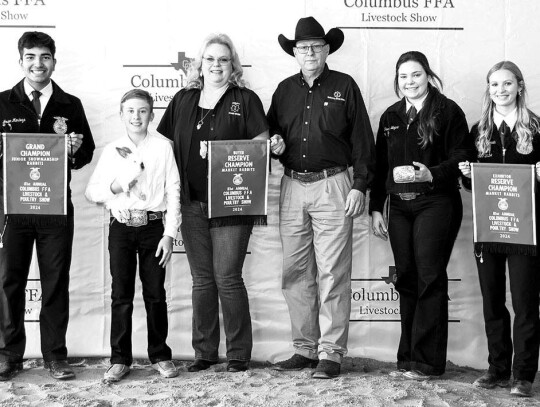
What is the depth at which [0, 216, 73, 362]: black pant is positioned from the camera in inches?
146

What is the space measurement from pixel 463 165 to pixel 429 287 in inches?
24.6

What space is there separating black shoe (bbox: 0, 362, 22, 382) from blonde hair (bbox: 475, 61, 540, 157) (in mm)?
2554

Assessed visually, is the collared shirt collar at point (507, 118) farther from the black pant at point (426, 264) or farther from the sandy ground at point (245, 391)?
the sandy ground at point (245, 391)

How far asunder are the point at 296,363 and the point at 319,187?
940 millimetres

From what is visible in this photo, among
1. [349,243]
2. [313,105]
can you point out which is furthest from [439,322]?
[313,105]

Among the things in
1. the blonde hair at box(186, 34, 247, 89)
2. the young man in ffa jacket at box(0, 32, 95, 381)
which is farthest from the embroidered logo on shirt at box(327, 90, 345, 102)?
the young man in ffa jacket at box(0, 32, 95, 381)

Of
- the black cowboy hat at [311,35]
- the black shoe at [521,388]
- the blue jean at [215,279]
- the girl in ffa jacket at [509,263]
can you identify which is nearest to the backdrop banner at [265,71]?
the black cowboy hat at [311,35]

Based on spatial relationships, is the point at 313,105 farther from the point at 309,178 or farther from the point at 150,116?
the point at 150,116

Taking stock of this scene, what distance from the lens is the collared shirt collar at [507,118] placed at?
363cm

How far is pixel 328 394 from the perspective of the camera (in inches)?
137

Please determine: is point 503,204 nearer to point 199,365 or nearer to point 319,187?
point 319,187

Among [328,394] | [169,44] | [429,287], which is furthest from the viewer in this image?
[169,44]

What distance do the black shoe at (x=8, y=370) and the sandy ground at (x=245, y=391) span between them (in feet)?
0.14

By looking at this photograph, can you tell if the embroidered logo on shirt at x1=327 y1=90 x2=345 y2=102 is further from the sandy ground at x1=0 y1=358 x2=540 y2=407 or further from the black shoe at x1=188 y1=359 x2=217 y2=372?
the black shoe at x1=188 y1=359 x2=217 y2=372
